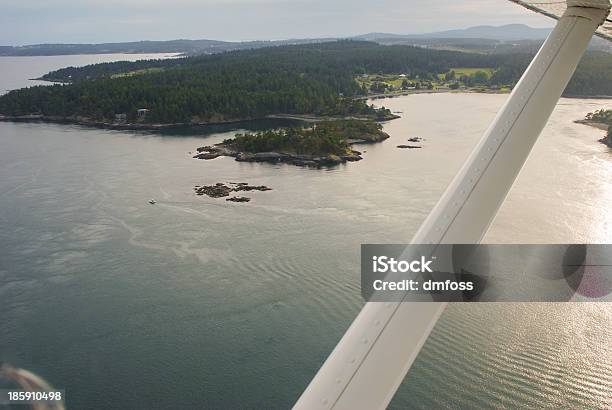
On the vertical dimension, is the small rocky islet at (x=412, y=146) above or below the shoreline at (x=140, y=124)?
below

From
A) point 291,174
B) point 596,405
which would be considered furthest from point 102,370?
point 291,174

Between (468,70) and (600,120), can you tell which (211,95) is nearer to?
(600,120)

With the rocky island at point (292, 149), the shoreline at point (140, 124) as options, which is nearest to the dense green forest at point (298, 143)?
the rocky island at point (292, 149)

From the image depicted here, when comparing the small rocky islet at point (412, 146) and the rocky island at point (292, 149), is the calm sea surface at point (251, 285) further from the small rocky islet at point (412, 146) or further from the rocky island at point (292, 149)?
the small rocky islet at point (412, 146)

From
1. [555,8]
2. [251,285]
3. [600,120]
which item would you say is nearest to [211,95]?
[600,120]

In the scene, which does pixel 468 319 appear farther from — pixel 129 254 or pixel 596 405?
pixel 129 254

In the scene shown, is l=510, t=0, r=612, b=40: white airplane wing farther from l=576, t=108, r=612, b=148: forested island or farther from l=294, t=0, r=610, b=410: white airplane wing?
l=576, t=108, r=612, b=148: forested island

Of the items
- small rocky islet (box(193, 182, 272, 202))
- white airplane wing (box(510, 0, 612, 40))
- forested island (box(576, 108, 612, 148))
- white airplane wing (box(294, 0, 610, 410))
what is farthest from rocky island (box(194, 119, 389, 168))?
white airplane wing (box(294, 0, 610, 410))
